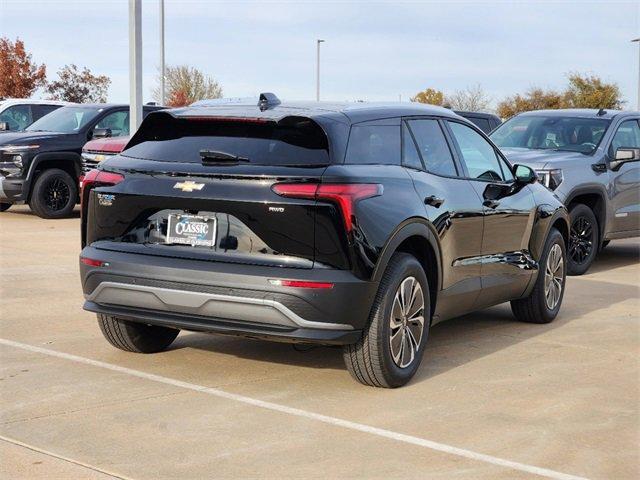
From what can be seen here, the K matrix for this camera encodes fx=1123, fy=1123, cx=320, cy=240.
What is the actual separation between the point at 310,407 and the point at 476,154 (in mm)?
2848

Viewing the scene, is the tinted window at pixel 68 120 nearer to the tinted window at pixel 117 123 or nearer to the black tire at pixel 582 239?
the tinted window at pixel 117 123

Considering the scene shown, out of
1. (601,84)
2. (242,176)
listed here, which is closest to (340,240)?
(242,176)

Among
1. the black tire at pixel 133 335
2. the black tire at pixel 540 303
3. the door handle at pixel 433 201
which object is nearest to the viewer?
the door handle at pixel 433 201

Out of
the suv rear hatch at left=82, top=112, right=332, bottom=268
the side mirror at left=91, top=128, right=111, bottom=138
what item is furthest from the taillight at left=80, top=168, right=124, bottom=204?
the side mirror at left=91, top=128, right=111, bottom=138

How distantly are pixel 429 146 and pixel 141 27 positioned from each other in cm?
852

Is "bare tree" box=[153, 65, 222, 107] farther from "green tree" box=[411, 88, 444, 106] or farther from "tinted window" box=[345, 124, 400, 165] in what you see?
"tinted window" box=[345, 124, 400, 165]

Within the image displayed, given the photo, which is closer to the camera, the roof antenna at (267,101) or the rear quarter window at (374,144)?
the rear quarter window at (374,144)

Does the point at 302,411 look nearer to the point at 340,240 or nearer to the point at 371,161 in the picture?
the point at 340,240

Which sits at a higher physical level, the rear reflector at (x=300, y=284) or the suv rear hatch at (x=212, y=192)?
the suv rear hatch at (x=212, y=192)

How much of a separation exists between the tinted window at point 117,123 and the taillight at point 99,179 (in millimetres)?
11730

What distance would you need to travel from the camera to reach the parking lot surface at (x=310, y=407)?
5070 mm

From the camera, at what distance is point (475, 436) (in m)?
5.59

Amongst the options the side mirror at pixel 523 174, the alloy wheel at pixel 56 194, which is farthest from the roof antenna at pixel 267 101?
the alloy wheel at pixel 56 194

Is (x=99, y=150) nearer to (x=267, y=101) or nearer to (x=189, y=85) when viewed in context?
(x=267, y=101)
